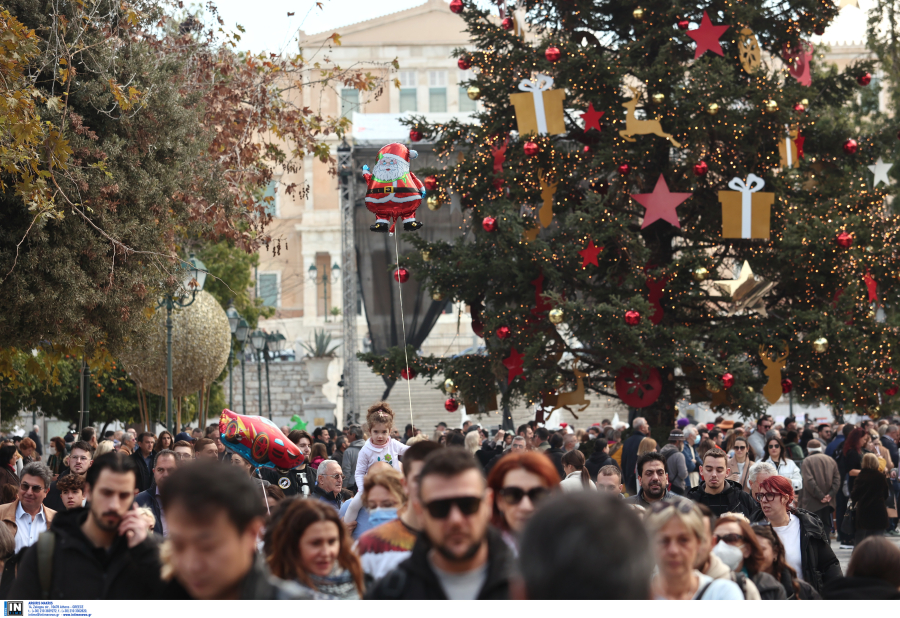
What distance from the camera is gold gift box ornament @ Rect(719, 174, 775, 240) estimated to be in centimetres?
1329

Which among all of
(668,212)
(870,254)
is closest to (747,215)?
(668,212)

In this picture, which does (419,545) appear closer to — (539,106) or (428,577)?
(428,577)

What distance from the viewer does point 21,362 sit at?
19703 mm

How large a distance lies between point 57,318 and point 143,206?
56.1 inches

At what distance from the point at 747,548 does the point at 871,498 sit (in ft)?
A: 24.3

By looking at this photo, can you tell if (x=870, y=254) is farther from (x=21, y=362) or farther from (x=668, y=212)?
(x=21, y=362)

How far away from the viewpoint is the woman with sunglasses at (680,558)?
3.20m

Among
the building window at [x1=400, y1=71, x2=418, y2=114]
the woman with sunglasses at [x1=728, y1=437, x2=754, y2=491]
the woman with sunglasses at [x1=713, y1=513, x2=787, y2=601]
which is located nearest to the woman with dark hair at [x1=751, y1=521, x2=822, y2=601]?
the woman with sunglasses at [x1=713, y1=513, x2=787, y2=601]

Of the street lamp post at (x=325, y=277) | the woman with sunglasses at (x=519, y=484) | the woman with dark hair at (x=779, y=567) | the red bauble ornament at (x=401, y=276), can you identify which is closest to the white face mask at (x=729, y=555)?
the woman with dark hair at (x=779, y=567)

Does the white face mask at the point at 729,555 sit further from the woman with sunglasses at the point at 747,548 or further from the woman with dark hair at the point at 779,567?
the woman with dark hair at the point at 779,567

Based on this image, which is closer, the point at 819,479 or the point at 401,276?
the point at 819,479

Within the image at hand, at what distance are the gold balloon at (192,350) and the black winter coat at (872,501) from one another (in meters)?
11.9

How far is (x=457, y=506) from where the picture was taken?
2.78 m

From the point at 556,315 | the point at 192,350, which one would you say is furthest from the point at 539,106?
the point at 192,350
